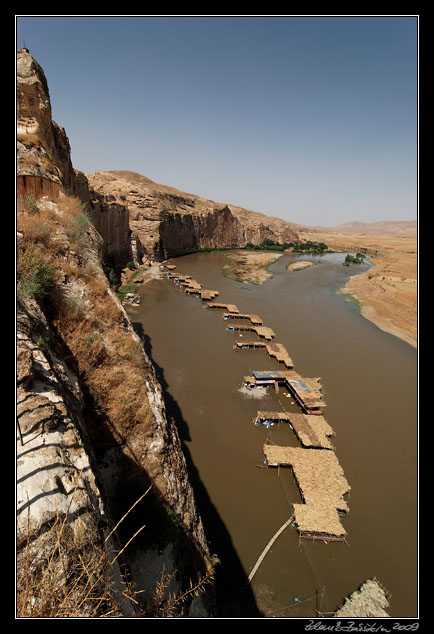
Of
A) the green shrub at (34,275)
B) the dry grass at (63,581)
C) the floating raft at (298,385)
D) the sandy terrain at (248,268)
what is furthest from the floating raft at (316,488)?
the sandy terrain at (248,268)

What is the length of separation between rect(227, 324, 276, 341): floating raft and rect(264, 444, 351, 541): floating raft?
1300cm

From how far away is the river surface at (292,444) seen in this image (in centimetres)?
866

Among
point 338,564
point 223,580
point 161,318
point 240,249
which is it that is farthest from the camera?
point 240,249

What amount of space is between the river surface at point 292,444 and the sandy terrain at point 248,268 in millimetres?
19751

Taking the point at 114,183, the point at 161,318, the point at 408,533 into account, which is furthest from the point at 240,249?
the point at 408,533

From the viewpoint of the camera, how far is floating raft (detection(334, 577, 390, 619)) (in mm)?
7965

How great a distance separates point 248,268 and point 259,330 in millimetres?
33691

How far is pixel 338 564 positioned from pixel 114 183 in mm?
62101

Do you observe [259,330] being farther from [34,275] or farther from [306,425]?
[34,275]

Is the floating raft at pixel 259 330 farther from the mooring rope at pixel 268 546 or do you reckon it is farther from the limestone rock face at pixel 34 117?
the limestone rock face at pixel 34 117

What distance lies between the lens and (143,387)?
25.7 ft

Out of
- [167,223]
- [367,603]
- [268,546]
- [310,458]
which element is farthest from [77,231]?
[167,223]

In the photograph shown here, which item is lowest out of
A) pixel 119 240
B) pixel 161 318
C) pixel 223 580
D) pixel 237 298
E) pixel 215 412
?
pixel 223 580

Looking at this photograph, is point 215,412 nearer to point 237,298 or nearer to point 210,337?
point 210,337
